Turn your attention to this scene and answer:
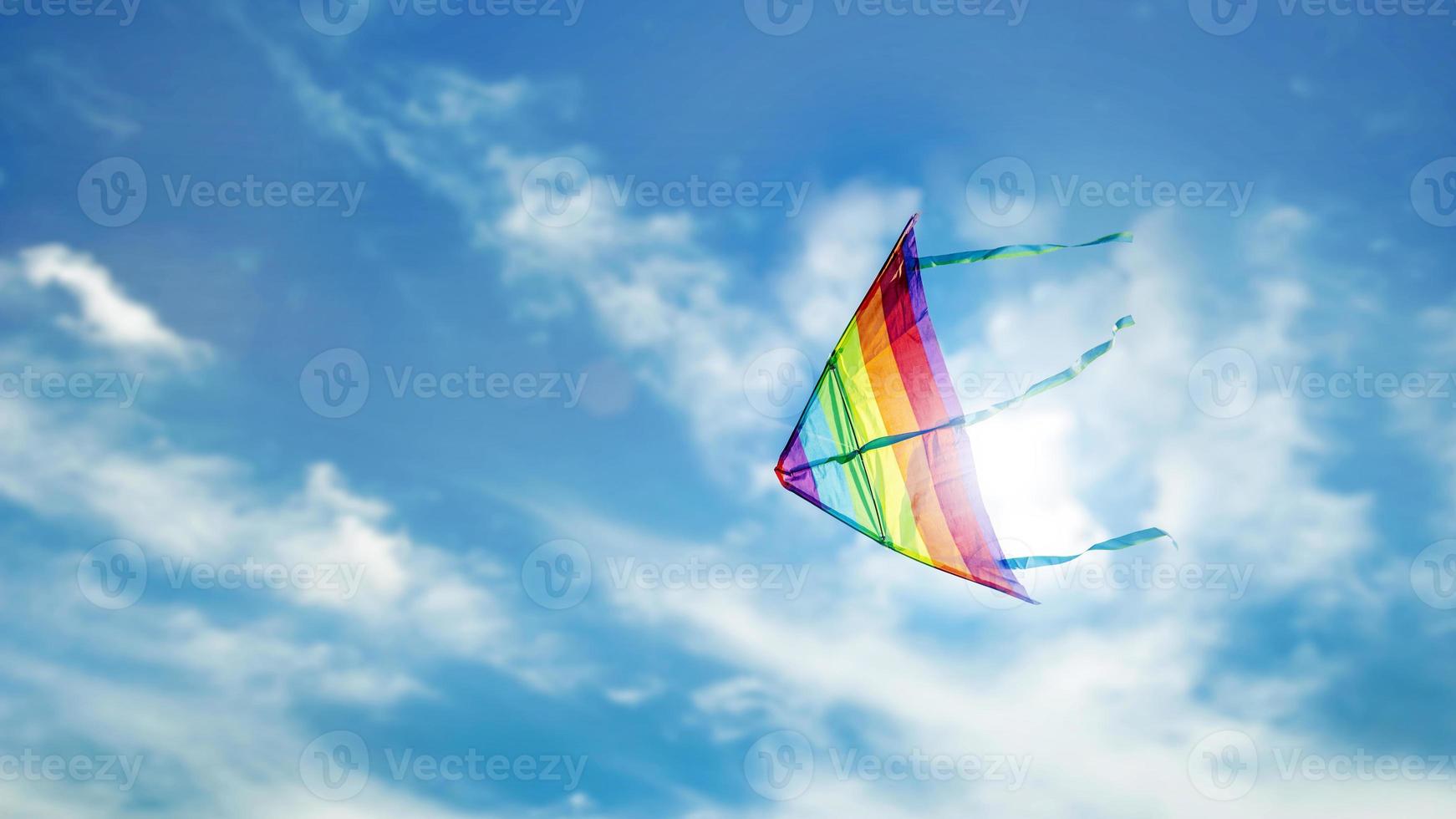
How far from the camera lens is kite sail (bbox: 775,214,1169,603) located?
359 inches

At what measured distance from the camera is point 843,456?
9.02m

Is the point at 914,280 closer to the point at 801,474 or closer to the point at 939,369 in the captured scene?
the point at 939,369

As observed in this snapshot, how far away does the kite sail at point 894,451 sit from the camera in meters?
9.11

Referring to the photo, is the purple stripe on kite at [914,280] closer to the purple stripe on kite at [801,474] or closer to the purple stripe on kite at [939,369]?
the purple stripe on kite at [939,369]

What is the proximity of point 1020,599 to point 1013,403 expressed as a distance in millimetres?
2325

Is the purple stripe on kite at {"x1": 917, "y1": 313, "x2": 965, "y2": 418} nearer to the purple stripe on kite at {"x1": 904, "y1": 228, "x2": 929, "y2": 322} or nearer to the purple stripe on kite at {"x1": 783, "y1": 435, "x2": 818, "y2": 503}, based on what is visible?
the purple stripe on kite at {"x1": 904, "y1": 228, "x2": 929, "y2": 322}

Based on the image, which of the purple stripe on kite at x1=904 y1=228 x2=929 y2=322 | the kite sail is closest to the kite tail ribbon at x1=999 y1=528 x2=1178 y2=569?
the kite sail

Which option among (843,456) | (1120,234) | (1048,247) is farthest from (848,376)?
(1120,234)

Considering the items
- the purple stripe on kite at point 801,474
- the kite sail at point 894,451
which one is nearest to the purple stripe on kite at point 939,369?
the kite sail at point 894,451

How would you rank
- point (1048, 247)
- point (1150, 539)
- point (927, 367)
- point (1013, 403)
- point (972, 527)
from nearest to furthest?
point (1150, 539)
point (1013, 403)
point (1048, 247)
point (972, 527)
point (927, 367)

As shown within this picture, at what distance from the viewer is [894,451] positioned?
9.53m

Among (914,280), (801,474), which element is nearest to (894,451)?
(801,474)

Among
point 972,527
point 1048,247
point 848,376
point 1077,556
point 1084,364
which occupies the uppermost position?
point 1048,247

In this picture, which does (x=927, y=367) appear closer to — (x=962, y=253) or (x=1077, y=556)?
(x=962, y=253)
